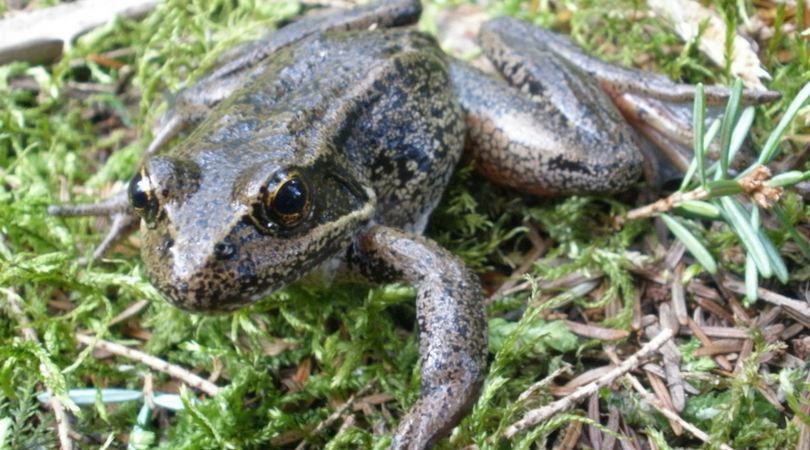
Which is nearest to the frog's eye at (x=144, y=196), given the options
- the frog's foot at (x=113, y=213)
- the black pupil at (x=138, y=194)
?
the black pupil at (x=138, y=194)

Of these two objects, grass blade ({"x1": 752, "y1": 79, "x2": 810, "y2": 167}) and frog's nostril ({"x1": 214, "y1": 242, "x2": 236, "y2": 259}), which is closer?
frog's nostril ({"x1": 214, "y1": 242, "x2": 236, "y2": 259})

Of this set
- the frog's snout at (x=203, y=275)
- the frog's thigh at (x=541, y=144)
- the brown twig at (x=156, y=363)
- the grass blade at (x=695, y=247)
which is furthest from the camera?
the frog's thigh at (x=541, y=144)

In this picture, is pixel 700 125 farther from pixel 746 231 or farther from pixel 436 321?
pixel 436 321

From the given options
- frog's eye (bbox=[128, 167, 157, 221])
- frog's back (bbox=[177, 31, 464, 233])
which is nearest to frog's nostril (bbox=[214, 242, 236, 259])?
frog's eye (bbox=[128, 167, 157, 221])

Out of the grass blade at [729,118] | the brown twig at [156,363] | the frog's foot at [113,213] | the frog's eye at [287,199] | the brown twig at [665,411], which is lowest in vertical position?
the brown twig at [156,363]

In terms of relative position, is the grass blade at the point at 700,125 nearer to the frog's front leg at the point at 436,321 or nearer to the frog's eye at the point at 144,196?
the frog's front leg at the point at 436,321

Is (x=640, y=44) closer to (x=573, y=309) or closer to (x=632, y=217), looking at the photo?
(x=632, y=217)

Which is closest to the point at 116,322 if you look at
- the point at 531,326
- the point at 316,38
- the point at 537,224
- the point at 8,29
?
the point at 316,38

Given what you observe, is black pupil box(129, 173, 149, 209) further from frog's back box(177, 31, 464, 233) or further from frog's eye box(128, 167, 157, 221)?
frog's back box(177, 31, 464, 233)

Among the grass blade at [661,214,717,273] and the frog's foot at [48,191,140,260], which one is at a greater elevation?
the grass blade at [661,214,717,273]
